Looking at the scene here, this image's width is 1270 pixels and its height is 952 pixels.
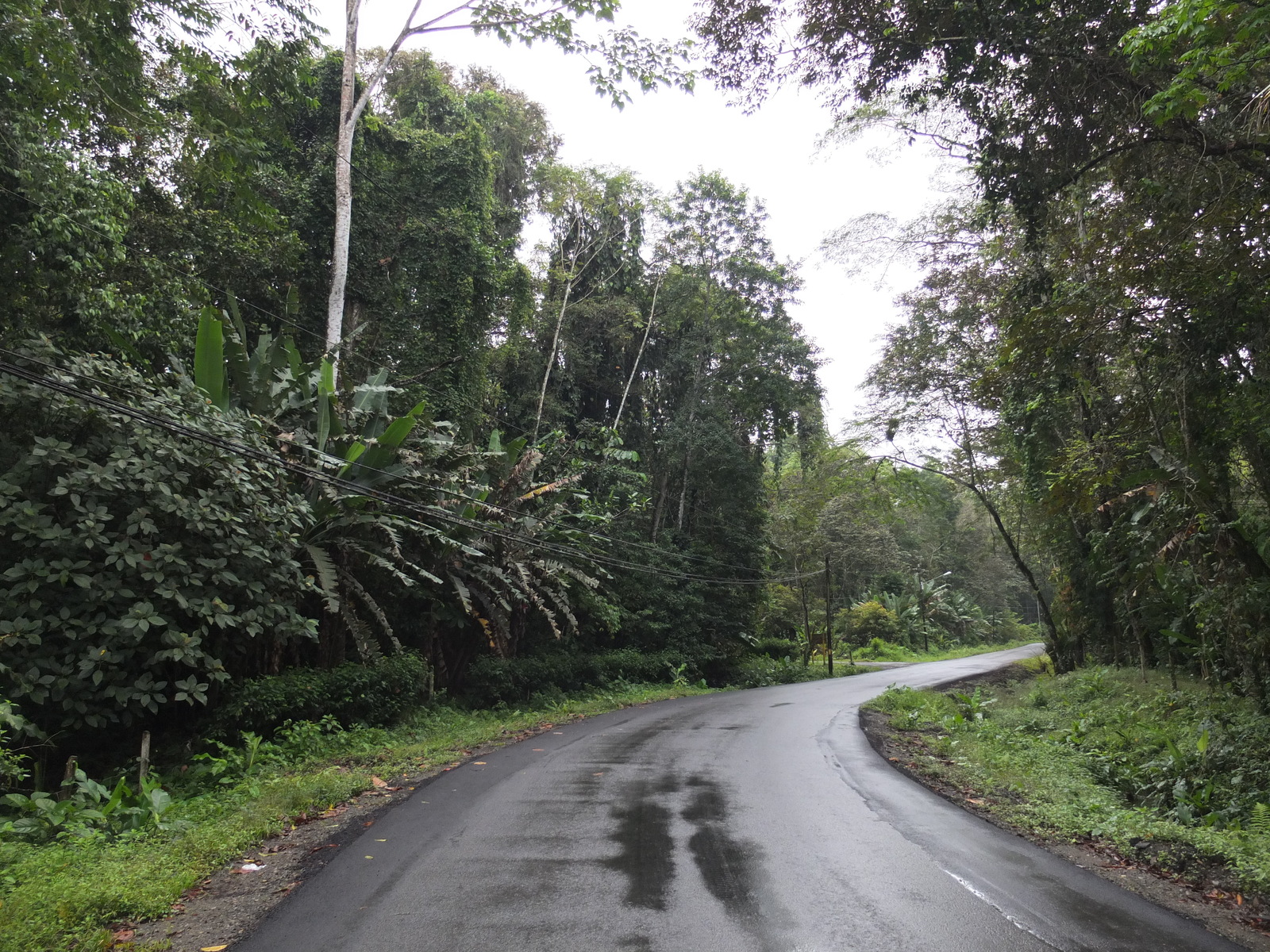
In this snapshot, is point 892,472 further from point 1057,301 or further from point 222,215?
point 222,215

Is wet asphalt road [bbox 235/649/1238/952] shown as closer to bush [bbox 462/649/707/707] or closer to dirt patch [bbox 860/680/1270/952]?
dirt patch [bbox 860/680/1270/952]

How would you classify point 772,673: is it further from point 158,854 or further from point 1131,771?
point 158,854

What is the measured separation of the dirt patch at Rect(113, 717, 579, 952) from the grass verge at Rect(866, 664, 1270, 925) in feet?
18.5

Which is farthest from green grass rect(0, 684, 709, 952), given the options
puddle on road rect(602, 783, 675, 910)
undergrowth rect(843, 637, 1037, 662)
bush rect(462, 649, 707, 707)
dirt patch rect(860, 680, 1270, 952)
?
undergrowth rect(843, 637, 1037, 662)

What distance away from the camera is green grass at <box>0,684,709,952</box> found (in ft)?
12.3

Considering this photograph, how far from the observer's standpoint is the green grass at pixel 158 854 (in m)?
3.74

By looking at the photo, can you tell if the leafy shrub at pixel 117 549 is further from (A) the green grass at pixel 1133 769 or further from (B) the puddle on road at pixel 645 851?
(A) the green grass at pixel 1133 769

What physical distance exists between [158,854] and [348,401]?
8130 mm

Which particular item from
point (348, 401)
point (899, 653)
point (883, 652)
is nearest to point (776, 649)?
point (883, 652)

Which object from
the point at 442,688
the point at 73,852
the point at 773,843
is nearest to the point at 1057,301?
the point at 773,843

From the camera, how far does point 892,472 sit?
902 inches

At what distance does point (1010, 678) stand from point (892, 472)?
8.41m

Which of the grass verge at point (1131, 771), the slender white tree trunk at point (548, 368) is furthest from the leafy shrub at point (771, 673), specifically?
the slender white tree trunk at point (548, 368)

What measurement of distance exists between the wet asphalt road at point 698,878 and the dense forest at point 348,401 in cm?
295
